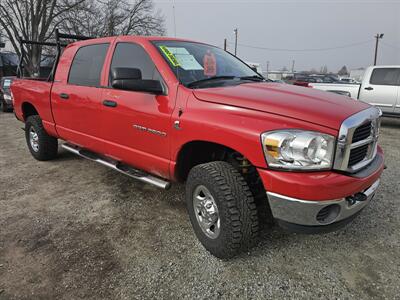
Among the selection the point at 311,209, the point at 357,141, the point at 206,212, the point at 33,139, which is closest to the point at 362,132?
the point at 357,141

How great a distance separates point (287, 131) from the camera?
2014mm

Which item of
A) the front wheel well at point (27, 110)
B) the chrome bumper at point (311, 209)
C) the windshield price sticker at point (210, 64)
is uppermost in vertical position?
the windshield price sticker at point (210, 64)

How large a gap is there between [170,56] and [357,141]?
1756mm

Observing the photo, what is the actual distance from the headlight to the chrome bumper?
0.22 meters

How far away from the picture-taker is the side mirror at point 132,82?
103 inches

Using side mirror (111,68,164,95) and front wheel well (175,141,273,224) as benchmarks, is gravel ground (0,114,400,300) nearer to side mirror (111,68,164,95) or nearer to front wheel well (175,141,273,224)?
front wheel well (175,141,273,224)

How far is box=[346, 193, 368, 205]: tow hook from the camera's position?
211cm

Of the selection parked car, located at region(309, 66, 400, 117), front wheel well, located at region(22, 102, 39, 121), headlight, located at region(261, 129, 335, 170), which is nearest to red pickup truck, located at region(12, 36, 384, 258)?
headlight, located at region(261, 129, 335, 170)

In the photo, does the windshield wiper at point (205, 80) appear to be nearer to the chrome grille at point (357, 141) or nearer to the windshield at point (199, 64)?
the windshield at point (199, 64)

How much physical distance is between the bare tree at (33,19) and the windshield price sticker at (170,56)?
1821 cm

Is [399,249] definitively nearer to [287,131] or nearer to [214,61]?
[287,131]

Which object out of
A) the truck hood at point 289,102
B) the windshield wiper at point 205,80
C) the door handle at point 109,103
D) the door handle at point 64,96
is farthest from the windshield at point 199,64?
the door handle at point 64,96

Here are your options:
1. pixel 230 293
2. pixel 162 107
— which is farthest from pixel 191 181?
pixel 230 293

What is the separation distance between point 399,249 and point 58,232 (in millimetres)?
3031
